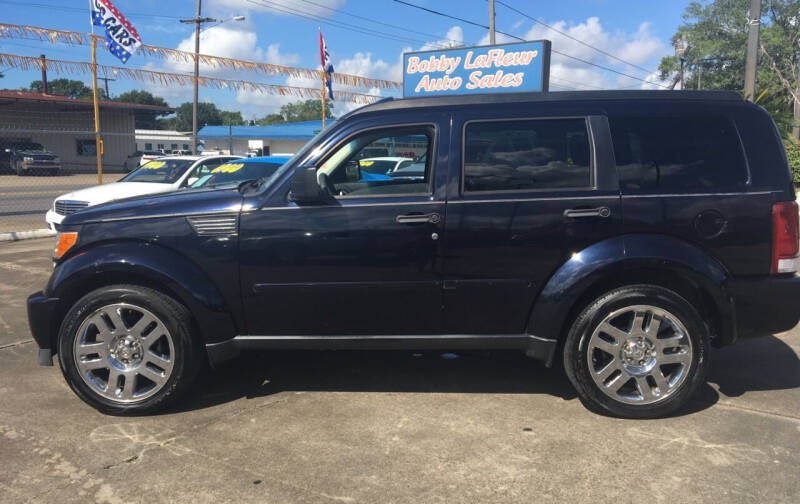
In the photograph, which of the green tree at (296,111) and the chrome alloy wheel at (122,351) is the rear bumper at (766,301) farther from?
the green tree at (296,111)

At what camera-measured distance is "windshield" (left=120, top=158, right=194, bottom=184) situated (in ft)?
35.0

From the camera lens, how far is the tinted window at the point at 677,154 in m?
3.66

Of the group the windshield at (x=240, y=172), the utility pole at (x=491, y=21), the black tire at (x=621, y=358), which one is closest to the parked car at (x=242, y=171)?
the windshield at (x=240, y=172)

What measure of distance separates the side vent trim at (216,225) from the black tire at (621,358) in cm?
219

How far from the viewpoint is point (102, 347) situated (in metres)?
3.76

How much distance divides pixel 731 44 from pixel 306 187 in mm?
60266

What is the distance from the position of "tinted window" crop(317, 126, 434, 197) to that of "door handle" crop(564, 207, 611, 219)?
0.87 meters

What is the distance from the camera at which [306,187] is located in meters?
3.62

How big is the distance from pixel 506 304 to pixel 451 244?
1.69ft

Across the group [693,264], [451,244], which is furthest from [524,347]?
[693,264]

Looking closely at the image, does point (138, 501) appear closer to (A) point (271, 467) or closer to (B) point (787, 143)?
(A) point (271, 467)

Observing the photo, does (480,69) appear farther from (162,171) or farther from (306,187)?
(306,187)

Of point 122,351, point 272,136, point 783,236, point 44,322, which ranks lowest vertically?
point 122,351

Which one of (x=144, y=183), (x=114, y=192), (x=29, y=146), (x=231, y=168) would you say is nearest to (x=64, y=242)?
(x=231, y=168)
